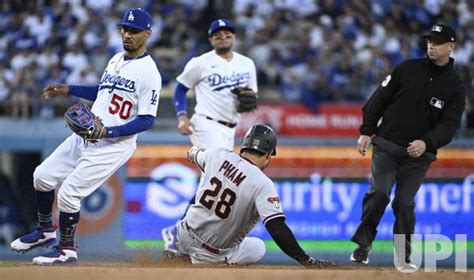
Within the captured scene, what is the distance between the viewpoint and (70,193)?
846 cm

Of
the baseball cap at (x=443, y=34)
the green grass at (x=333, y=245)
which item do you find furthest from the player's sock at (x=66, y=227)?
the green grass at (x=333, y=245)

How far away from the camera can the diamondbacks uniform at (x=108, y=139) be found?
858 centimetres

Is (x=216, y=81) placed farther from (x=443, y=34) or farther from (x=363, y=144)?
(x=443, y=34)

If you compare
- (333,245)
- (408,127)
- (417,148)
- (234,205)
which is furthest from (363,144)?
(333,245)

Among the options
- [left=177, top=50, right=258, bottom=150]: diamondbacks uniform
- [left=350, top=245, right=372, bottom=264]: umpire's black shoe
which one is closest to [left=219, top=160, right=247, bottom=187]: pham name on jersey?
[left=350, top=245, right=372, bottom=264]: umpire's black shoe

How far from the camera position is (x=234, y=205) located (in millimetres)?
7926

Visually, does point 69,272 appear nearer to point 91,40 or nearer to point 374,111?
point 374,111

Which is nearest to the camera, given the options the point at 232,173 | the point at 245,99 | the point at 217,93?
the point at 232,173

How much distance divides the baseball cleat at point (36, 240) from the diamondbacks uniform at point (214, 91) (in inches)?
96.8

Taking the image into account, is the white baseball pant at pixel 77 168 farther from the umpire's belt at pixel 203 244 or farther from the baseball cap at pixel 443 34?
the baseball cap at pixel 443 34

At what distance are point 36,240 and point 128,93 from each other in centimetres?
152

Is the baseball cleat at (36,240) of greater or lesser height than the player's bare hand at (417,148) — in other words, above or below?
below

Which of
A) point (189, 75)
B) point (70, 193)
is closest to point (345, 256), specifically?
point (189, 75)

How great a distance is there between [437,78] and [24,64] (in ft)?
34.9
